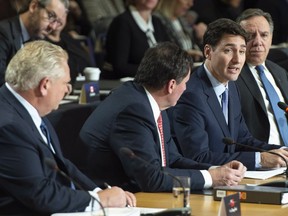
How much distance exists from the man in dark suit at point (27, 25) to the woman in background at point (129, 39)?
1.78 metres

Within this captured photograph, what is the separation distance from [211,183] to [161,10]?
18.8ft

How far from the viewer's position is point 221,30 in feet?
16.3

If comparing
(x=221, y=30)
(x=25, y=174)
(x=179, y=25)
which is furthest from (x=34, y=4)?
(x=179, y=25)

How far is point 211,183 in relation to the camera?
13.7 ft

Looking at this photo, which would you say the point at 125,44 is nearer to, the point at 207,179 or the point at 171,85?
the point at 171,85

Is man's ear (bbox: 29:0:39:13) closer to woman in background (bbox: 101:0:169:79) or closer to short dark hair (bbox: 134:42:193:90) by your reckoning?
woman in background (bbox: 101:0:169:79)

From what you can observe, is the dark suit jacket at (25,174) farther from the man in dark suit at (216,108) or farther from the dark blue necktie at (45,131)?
the man in dark suit at (216,108)

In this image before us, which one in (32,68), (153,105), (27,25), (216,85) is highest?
(32,68)

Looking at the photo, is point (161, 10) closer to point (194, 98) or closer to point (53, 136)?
point (194, 98)

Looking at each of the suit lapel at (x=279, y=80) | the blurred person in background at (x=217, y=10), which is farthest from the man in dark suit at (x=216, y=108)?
the blurred person in background at (x=217, y=10)

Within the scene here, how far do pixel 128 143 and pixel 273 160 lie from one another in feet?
3.36

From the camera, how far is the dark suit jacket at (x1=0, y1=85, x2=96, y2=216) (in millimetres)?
3420

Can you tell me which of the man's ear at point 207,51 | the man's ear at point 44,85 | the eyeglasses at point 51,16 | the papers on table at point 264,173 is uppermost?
the man's ear at point 44,85

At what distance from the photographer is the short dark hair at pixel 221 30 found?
4941 millimetres
